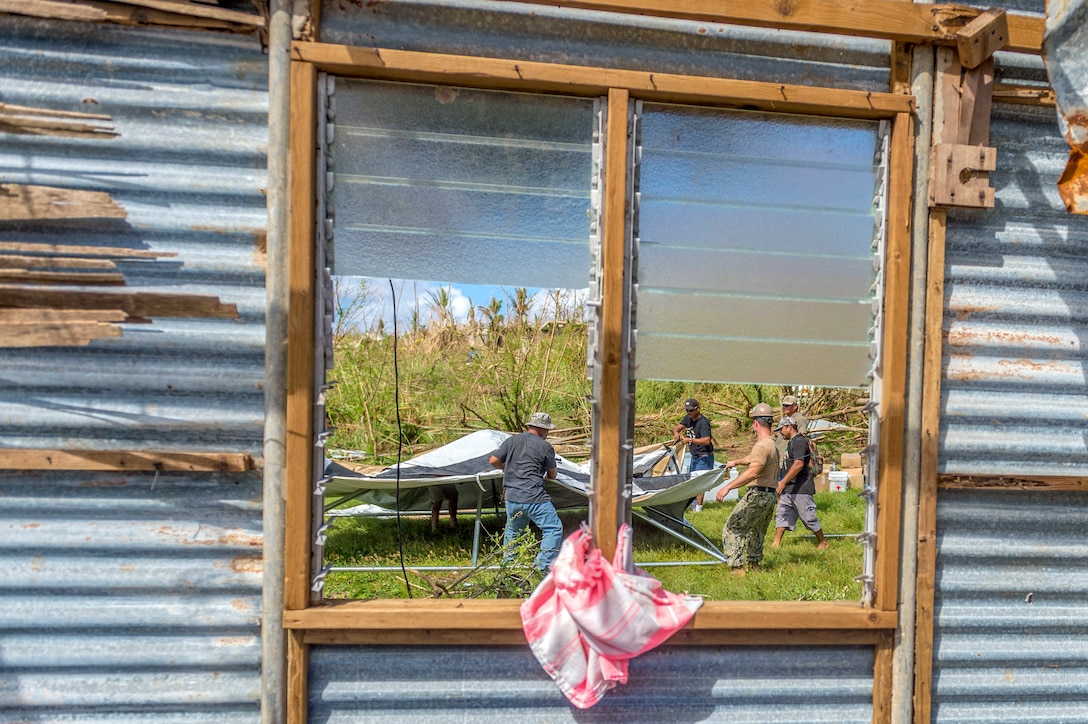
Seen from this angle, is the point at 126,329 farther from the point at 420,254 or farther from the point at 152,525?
the point at 420,254

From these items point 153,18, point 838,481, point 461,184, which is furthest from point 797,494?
point 153,18

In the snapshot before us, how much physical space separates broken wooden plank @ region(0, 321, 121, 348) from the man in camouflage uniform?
16.9 feet

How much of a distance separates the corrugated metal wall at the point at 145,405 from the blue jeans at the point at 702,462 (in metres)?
6.62

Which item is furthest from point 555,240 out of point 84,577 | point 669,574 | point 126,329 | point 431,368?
point 431,368

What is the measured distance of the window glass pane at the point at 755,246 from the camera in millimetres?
2793

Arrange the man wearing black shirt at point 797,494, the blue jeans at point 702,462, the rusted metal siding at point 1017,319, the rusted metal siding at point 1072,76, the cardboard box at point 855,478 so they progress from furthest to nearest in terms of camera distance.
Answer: the cardboard box at point 855,478, the blue jeans at point 702,462, the man wearing black shirt at point 797,494, the rusted metal siding at point 1017,319, the rusted metal siding at point 1072,76

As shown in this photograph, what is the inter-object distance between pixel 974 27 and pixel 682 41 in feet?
3.33

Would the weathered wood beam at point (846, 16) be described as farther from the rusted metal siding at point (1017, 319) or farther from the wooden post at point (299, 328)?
the wooden post at point (299, 328)

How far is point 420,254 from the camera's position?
2.78 m

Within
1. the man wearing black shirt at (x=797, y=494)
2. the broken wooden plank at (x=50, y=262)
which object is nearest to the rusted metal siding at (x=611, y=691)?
the broken wooden plank at (x=50, y=262)

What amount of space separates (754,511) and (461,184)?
4755 mm

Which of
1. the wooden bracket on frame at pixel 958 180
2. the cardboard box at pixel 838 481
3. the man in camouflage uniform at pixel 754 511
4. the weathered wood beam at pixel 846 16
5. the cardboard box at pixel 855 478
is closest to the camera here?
the weathered wood beam at pixel 846 16

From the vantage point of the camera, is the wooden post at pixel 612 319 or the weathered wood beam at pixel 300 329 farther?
the wooden post at pixel 612 319

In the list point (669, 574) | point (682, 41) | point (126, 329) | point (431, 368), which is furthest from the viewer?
point (431, 368)
